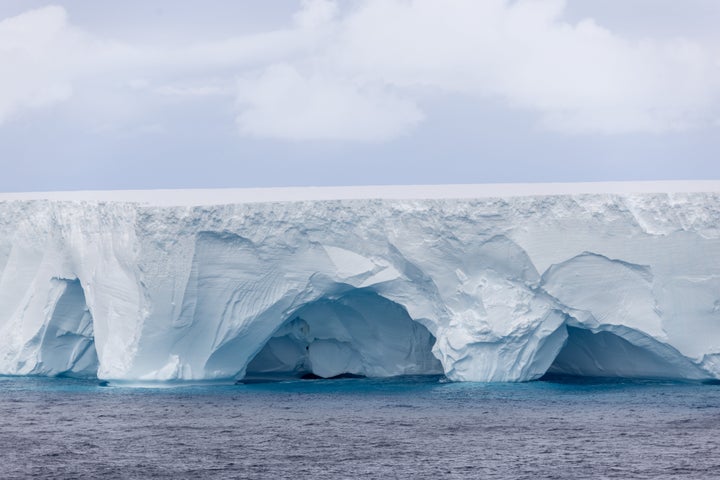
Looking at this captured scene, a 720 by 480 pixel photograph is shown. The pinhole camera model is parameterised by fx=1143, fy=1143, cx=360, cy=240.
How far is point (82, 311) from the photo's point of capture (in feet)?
65.0

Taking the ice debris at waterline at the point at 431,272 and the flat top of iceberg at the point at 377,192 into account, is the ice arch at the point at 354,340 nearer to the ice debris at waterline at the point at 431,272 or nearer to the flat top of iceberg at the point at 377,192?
the ice debris at waterline at the point at 431,272

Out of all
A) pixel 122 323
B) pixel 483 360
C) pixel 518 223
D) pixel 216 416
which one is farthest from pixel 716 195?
pixel 122 323

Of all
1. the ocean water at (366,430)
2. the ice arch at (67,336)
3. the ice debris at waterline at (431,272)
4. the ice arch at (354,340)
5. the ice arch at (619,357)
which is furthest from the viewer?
the ice arch at (67,336)

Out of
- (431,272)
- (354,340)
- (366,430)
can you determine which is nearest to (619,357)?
(431,272)

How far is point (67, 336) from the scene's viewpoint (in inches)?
786

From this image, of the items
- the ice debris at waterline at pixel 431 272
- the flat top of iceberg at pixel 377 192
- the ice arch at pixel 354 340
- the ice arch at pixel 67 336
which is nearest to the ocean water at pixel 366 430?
the ice debris at waterline at pixel 431 272

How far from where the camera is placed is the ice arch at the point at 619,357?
17.8 metres

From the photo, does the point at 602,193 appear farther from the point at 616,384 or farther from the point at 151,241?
the point at 151,241

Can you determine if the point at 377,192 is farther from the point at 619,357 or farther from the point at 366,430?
the point at 366,430

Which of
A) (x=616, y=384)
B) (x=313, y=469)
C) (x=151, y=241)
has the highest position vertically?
(x=151, y=241)

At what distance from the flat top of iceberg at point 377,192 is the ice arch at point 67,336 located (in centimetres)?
168

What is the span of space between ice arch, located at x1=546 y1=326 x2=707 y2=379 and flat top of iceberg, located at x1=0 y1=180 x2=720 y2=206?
2.38 m

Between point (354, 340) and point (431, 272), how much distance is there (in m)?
2.25

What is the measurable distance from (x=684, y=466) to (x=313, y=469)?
12.9 feet
